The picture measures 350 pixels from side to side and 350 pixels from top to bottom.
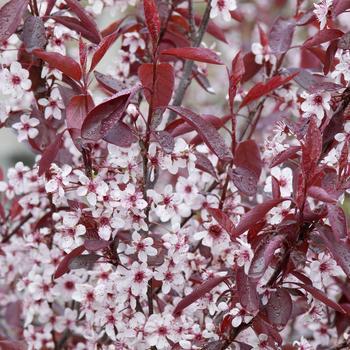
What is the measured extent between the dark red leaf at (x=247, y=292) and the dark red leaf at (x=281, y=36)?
622 mm

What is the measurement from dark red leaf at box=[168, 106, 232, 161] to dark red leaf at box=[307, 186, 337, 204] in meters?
0.22

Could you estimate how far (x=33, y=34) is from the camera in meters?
1.47

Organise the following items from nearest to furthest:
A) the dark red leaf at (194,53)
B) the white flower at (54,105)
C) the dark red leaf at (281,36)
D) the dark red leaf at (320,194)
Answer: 1. the dark red leaf at (320,194)
2. the dark red leaf at (194,53)
3. the white flower at (54,105)
4. the dark red leaf at (281,36)

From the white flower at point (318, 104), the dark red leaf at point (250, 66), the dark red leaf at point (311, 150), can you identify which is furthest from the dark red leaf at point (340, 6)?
the dark red leaf at point (250, 66)

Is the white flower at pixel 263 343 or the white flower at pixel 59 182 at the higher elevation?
the white flower at pixel 59 182

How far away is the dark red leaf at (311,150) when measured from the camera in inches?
47.3

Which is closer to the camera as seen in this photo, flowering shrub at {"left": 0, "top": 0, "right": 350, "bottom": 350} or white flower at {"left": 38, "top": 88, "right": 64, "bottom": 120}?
flowering shrub at {"left": 0, "top": 0, "right": 350, "bottom": 350}

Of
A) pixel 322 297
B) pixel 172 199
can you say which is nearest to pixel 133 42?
pixel 172 199

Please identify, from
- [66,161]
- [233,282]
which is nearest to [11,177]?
[66,161]

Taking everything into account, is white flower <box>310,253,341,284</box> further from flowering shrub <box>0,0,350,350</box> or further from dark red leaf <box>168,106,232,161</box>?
dark red leaf <box>168,106,232,161</box>

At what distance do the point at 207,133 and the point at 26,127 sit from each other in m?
0.50

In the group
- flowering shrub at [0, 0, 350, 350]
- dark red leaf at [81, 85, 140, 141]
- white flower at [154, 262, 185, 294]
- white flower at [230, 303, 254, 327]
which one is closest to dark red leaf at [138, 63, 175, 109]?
flowering shrub at [0, 0, 350, 350]

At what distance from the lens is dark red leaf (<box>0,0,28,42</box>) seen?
55.3 inches

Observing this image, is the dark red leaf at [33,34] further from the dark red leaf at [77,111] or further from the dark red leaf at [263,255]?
the dark red leaf at [263,255]
